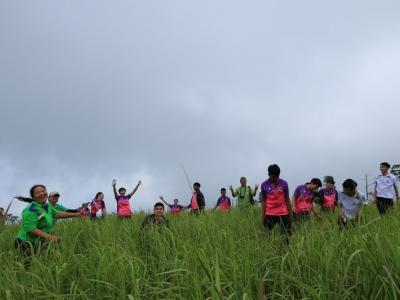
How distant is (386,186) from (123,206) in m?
7.76

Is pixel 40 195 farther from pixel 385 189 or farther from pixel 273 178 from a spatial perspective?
pixel 385 189

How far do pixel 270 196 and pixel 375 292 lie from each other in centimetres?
436

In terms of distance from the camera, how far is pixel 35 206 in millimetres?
5715

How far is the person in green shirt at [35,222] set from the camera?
18.3 feet

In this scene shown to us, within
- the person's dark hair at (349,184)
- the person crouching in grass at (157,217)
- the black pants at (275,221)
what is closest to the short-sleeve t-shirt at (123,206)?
the person crouching in grass at (157,217)

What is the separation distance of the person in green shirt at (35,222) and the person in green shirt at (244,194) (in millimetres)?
7222

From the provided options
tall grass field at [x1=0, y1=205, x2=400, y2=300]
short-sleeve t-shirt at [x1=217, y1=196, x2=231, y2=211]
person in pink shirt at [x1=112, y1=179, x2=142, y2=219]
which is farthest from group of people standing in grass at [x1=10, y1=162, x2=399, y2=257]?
person in pink shirt at [x1=112, y1=179, x2=142, y2=219]

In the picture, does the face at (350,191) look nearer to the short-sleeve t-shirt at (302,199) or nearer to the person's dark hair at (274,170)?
the person's dark hair at (274,170)

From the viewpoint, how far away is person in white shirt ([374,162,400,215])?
1047 centimetres

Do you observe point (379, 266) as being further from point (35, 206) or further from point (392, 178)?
A: point (392, 178)

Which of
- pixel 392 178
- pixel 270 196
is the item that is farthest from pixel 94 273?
pixel 392 178

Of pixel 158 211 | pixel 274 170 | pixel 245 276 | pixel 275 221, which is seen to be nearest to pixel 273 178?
pixel 274 170

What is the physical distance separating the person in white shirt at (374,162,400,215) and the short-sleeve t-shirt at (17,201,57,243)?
798 centimetres

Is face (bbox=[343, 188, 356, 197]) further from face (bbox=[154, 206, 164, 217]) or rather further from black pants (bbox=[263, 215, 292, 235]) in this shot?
face (bbox=[154, 206, 164, 217])
